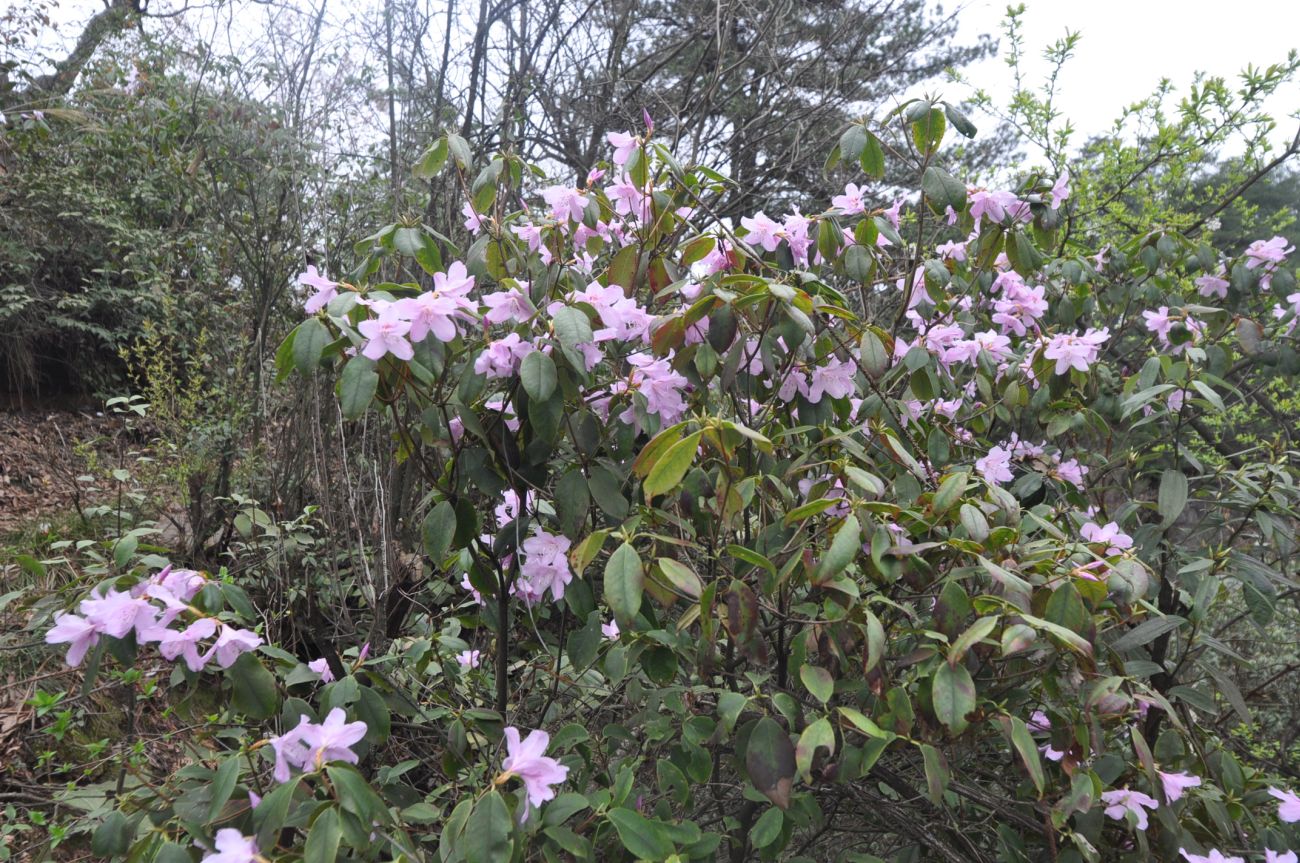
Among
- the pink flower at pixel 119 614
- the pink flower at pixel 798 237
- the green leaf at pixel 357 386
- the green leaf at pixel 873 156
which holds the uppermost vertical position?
the green leaf at pixel 873 156

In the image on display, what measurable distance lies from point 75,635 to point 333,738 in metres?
0.36

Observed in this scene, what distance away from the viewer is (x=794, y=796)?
1248mm

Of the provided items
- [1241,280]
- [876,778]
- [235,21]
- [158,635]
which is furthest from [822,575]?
[235,21]

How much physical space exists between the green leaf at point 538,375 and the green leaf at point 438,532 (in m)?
0.29

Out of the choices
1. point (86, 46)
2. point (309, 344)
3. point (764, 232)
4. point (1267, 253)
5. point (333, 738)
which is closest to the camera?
point (333, 738)

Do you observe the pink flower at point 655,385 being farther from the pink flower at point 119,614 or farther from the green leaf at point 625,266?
the pink flower at point 119,614

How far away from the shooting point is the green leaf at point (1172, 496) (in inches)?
64.4

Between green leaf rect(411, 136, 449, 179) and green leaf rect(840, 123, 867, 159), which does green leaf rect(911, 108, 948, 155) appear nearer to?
green leaf rect(840, 123, 867, 159)

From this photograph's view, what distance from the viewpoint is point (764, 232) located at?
166 centimetres

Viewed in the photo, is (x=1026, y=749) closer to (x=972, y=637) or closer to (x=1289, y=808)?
(x=972, y=637)

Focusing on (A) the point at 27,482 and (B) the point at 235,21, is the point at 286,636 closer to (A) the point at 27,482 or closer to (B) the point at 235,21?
(A) the point at 27,482

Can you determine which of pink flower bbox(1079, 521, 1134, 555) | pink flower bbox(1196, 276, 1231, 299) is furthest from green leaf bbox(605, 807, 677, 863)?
pink flower bbox(1196, 276, 1231, 299)

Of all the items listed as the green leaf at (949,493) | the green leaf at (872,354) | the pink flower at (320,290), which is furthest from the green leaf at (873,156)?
the pink flower at (320,290)

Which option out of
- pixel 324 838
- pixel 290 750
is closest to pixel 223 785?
pixel 290 750
